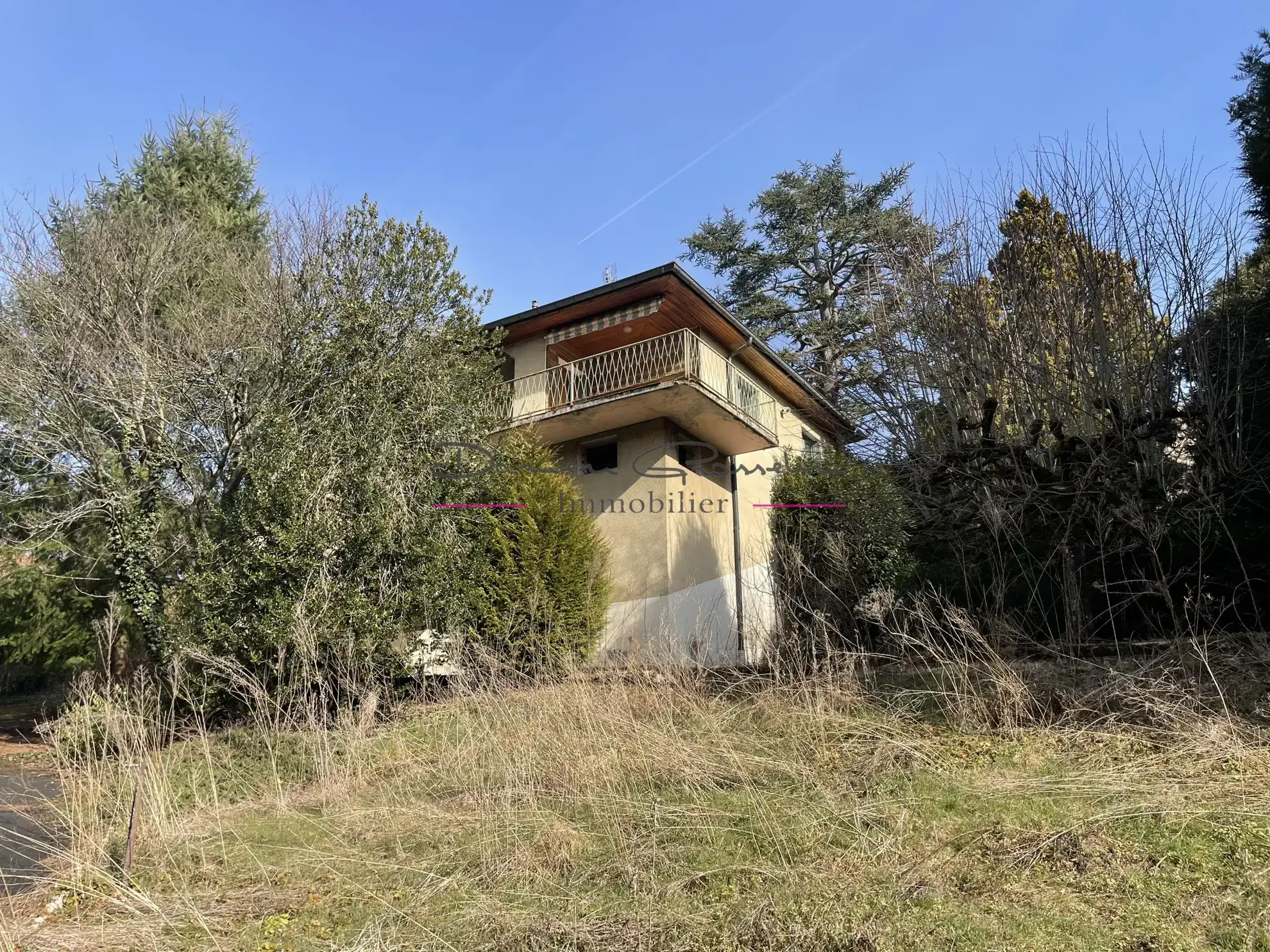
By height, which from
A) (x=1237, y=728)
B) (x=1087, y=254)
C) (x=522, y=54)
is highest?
(x=522, y=54)

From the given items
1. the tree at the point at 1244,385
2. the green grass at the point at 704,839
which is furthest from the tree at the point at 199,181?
the tree at the point at 1244,385

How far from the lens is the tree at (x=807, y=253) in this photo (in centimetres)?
2377

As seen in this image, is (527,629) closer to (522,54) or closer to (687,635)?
(687,635)

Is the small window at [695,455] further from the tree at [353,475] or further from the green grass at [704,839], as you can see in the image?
the green grass at [704,839]

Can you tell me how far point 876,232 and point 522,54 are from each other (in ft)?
50.2

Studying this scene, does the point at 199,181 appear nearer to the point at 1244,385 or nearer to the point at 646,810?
the point at 646,810

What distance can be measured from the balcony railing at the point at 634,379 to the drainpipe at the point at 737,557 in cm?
116

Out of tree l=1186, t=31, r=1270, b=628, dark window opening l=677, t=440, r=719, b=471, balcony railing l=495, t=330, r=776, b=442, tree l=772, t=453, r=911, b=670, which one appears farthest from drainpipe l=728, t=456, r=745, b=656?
tree l=1186, t=31, r=1270, b=628

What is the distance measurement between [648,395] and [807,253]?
14.2 m

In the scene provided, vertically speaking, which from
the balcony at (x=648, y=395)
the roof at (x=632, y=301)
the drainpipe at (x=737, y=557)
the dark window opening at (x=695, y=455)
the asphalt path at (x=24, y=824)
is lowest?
the asphalt path at (x=24, y=824)

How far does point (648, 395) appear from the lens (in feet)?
43.4

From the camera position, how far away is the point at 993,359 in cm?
917

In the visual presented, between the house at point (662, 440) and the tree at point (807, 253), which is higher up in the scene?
the tree at point (807, 253)

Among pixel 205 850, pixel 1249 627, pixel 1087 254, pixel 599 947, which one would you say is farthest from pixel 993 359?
pixel 205 850
